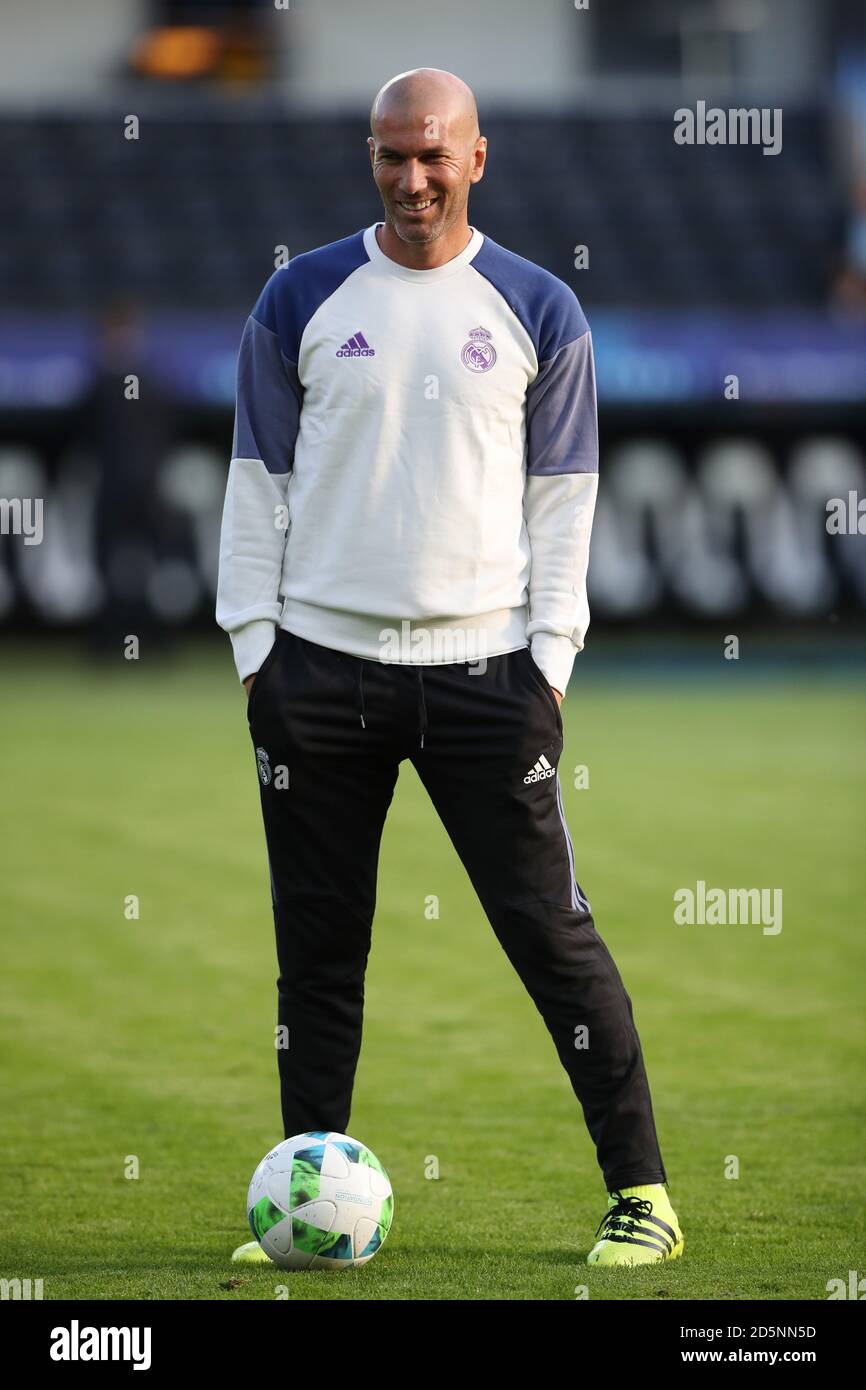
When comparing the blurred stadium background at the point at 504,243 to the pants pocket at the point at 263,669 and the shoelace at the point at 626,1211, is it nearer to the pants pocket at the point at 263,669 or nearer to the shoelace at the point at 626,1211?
the pants pocket at the point at 263,669

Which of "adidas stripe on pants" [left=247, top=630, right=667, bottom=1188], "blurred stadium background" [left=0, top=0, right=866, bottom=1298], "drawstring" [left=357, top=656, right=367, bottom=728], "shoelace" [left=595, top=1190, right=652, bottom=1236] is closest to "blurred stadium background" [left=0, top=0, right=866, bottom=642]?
"blurred stadium background" [left=0, top=0, right=866, bottom=1298]

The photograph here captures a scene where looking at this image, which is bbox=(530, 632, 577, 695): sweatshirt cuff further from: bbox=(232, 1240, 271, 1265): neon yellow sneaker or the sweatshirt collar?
bbox=(232, 1240, 271, 1265): neon yellow sneaker

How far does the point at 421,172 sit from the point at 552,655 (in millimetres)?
915

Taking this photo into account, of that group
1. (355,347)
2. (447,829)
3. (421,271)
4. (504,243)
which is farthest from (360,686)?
(504,243)

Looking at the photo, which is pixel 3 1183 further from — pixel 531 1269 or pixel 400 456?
pixel 400 456

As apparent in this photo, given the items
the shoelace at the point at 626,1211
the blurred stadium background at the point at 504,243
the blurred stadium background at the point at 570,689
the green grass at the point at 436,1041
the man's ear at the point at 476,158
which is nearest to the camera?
the man's ear at the point at 476,158

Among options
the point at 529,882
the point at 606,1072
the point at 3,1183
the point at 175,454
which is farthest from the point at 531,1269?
the point at 175,454

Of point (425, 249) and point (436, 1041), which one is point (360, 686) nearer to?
point (425, 249)

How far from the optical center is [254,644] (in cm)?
408

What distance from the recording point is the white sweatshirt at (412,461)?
156 inches

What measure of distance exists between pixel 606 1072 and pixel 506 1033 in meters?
2.18

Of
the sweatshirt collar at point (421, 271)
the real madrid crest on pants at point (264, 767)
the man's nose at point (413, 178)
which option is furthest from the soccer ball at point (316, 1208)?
the man's nose at point (413, 178)

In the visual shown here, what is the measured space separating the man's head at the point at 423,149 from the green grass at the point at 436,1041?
Result: 6.43 feet
